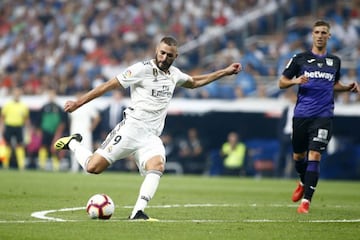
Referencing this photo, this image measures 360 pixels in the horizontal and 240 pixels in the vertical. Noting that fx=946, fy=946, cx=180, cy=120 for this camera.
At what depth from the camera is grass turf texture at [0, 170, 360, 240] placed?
951 centimetres

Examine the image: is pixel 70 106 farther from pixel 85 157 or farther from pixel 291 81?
pixel 291 81

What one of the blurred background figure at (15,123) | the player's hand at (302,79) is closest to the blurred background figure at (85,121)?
the blurred background figure at (15,123)

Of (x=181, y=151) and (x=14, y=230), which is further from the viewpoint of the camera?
(x=181, y=151)

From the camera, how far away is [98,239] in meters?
8.85

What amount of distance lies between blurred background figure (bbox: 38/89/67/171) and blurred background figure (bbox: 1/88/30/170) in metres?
0.59

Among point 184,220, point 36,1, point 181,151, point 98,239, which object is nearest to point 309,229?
point 184,220

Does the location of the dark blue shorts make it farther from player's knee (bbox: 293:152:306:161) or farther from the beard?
the beard

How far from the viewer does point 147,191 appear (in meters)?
10.8

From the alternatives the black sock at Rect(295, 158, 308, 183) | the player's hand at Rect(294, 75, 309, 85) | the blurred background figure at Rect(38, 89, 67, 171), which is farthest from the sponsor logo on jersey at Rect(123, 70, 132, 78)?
the blurred background figure at Rect(38, 89, 67, 171)

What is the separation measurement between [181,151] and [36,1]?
37.9 ft

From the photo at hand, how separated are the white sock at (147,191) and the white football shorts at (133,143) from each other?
0.40 m

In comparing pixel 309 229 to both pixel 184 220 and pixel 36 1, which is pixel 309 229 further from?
pixel 36 1

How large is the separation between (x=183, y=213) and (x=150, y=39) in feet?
66.2

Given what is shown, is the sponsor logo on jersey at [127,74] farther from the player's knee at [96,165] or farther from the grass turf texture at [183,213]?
the grass turf texture at [183,213]
